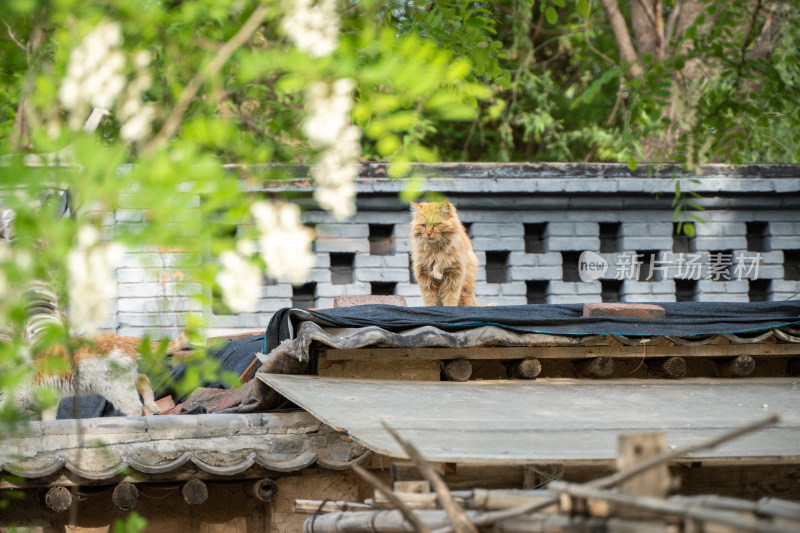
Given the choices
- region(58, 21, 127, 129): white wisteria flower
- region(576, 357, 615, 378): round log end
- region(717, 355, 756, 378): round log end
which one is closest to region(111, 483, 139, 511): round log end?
region(58, 21, 127, 129): white wisteria flower

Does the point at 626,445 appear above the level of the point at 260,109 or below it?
below

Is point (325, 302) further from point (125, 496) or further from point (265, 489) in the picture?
point (125, 496)

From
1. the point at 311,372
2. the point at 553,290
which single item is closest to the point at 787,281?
the point at 553,290

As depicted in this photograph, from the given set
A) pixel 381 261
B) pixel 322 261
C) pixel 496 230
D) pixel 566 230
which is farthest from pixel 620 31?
pixel 322 261

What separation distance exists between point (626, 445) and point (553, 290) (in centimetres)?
586

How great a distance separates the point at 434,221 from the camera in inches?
299

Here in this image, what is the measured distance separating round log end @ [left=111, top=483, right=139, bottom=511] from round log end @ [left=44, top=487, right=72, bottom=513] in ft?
0.75

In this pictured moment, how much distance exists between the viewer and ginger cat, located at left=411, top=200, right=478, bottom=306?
7.57m

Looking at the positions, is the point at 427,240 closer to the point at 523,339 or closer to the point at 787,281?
the point at 523,339

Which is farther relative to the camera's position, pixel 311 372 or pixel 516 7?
pixel 516 7

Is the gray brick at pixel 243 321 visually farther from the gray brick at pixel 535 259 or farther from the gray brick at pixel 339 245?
the gray brick at pixel 535 259

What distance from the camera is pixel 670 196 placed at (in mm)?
8453

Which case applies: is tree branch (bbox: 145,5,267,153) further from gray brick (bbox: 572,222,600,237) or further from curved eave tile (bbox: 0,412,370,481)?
gray brick (bbox: 572,222,600,237)

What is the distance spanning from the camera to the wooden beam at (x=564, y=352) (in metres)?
5.50
